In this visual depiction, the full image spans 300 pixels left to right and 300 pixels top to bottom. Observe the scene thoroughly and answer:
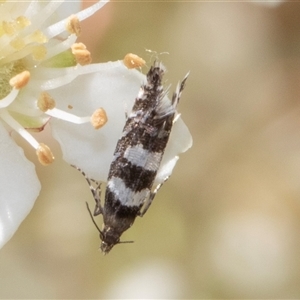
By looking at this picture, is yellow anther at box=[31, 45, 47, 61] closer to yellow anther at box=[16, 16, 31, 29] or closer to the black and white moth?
yellow anther at box=[16, 16, 31, 29]

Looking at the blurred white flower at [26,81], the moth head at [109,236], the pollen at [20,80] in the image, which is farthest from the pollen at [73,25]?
the moth head at [109,236]

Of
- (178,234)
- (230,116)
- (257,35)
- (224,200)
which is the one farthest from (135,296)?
(257,35)

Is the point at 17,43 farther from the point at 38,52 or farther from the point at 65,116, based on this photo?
the point at 65,116

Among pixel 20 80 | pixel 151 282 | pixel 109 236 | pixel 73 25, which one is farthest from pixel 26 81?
pixel 151 282

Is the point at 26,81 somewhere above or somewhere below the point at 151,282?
above

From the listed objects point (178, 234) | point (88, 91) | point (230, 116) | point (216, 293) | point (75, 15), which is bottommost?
point (216, 293)

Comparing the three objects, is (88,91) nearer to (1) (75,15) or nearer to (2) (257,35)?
(1) (75,15)
